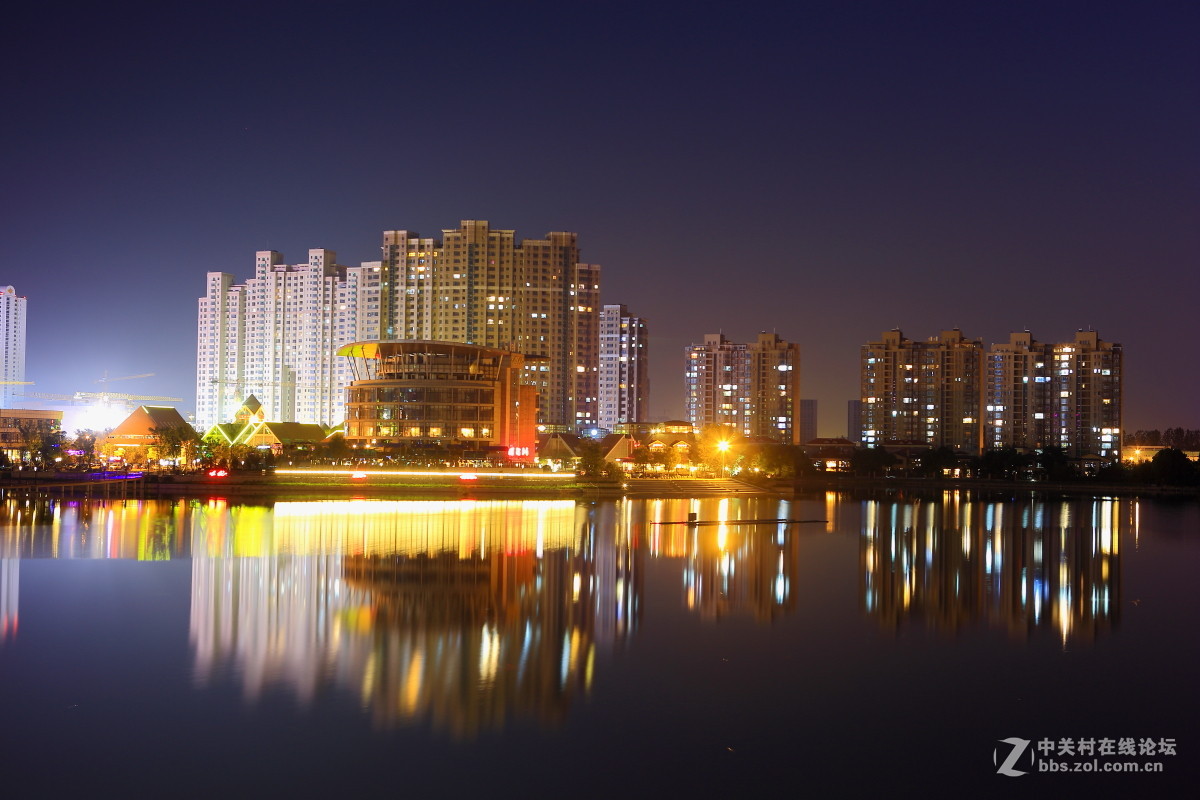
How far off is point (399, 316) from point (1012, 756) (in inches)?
3657

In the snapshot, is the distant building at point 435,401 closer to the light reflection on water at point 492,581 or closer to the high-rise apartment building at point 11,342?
the light reflection on water at point 492,581

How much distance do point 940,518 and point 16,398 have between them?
12535 cm

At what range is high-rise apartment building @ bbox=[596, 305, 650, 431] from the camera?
404ft

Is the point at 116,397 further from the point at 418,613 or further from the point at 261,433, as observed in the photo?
the point at 418,613

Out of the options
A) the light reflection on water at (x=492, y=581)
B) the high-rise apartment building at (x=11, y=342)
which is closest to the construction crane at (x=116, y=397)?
the high-rise apartment building at (x=11, y=342)

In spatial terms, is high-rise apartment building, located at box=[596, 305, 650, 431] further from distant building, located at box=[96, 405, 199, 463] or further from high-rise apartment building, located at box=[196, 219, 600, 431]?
distant building, located at box=[96, 405, 199, 463]

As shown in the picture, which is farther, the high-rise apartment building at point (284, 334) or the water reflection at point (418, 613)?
the high-rise apartment building at point (284, 334)

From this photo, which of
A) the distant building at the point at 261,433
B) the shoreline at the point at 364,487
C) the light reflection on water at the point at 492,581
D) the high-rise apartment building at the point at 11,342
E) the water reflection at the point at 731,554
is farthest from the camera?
the high-rise apartment building at the point at 11,342

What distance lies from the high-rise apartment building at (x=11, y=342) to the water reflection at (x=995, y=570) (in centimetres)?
12124

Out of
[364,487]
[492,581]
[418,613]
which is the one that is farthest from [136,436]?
[418,613]

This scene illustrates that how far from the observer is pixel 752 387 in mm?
133125

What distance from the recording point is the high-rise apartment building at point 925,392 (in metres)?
116

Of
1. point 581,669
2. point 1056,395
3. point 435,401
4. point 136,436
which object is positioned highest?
point 1056,395

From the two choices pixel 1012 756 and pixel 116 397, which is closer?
pixel 1012 756
